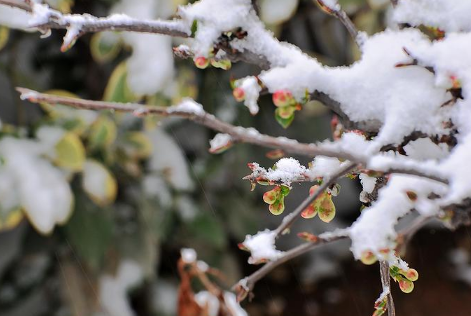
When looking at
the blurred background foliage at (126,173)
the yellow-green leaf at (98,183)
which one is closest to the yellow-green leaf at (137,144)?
the blurred background foliage at (126,173)

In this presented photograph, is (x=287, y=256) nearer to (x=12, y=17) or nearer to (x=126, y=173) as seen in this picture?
(x=12, y=17)

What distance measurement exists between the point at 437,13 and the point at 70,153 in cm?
126

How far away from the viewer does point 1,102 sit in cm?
201

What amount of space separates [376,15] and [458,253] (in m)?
1.20

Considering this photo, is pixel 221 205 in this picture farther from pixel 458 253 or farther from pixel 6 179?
pixel 458 253

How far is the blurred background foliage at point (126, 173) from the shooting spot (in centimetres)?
165

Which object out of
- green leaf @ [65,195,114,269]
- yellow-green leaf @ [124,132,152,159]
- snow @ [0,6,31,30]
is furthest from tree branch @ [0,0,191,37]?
green leaf @ [65,195,114,269]

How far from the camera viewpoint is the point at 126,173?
6.35 feet

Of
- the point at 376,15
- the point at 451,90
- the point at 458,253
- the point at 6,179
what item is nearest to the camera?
the point at 451,90

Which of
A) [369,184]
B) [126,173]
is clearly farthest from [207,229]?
[369,184]

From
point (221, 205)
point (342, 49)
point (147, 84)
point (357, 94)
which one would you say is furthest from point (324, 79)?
point (342, 49)

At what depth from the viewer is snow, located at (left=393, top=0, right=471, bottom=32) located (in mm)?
528

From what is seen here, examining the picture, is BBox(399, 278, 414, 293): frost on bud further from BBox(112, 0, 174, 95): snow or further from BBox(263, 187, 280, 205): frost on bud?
BBox(112, 0, 174, 95): snow

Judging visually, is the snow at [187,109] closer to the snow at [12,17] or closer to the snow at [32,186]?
the snow at [12,17]
